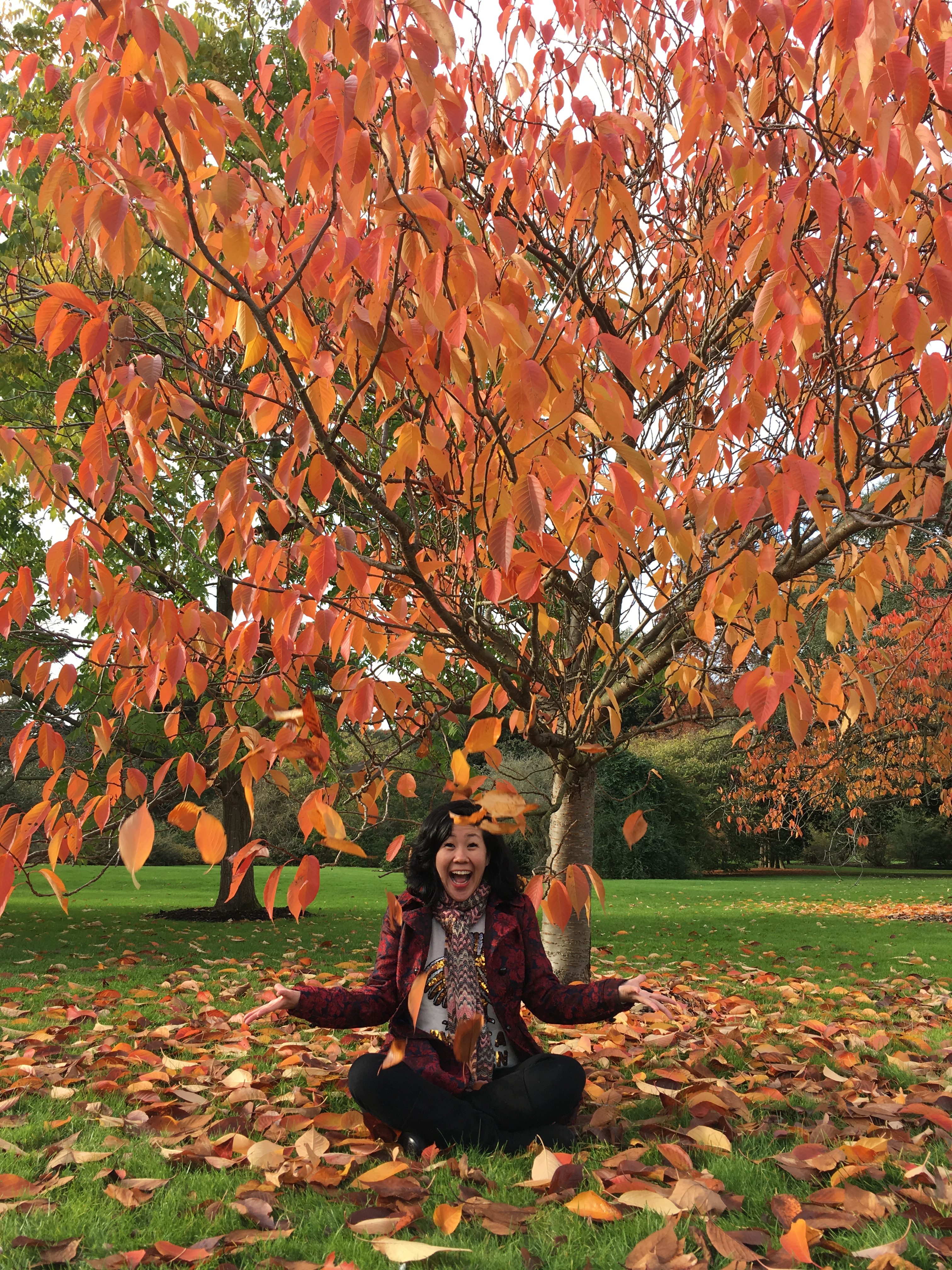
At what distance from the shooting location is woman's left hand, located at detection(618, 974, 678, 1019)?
2660 mm

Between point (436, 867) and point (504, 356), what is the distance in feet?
5.84

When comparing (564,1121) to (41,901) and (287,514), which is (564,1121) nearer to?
(287,514)

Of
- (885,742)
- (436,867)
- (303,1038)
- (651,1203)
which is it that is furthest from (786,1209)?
(885,742)

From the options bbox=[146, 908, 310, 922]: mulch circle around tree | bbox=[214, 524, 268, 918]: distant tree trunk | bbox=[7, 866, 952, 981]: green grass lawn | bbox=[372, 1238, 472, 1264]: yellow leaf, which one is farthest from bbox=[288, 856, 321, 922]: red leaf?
bbox=[146, 908, 310, 922]: mulch circle around tree

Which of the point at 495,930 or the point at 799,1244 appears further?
the point at 495,930

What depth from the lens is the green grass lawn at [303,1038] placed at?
221 cm

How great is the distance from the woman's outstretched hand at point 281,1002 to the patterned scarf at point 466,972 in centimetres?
53

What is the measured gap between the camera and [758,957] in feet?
27.2

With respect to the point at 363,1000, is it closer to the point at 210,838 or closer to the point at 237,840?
the point at 210,838

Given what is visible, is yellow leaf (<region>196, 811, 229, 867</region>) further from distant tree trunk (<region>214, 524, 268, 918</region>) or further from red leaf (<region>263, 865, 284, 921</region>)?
distant tree trunk (<region>214, 524, 268, 918</region>)

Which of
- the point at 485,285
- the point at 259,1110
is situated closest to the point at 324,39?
the point at 485,285

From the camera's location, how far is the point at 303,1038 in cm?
461

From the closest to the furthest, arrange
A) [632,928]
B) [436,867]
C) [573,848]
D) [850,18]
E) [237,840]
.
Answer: [850,18] < [436,867] < [573,848] < [632,928] < [237,840]

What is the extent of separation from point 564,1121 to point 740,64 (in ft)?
12.7
